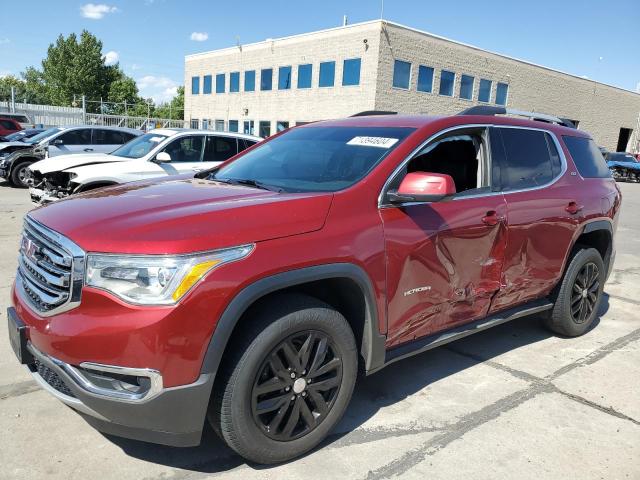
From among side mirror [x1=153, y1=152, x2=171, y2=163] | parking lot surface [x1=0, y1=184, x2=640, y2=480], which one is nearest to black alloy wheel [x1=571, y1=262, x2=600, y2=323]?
parking lot surface [x1=0, y1=184, x2=640, y2=480]

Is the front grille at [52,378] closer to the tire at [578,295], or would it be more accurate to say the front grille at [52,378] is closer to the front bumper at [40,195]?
the tire at [578,295]

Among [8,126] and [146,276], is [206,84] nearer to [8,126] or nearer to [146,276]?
[8,126]

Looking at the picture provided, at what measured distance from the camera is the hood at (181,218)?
2264 millimetres

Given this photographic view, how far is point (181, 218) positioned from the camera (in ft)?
7.90

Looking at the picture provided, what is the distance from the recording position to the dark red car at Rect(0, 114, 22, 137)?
70.4ft

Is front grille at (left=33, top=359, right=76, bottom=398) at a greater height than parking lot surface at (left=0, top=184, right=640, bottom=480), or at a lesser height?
greater

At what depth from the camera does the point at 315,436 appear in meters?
2.77

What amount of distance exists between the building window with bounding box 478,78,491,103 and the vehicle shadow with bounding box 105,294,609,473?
3197 centimetres

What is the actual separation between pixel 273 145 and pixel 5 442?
2.49m

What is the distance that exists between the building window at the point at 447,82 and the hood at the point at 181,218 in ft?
106

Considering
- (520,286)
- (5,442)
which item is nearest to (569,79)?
(520,286)

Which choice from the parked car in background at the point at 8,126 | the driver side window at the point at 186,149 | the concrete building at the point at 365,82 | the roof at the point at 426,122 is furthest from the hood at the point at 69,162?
the concrete building at the point at 365,82

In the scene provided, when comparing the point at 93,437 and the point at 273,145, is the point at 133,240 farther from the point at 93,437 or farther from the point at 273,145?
the point at 273,145

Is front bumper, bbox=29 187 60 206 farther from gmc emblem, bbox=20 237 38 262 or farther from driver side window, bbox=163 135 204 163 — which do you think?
gmc emblem, bbox=20 237 38 262
